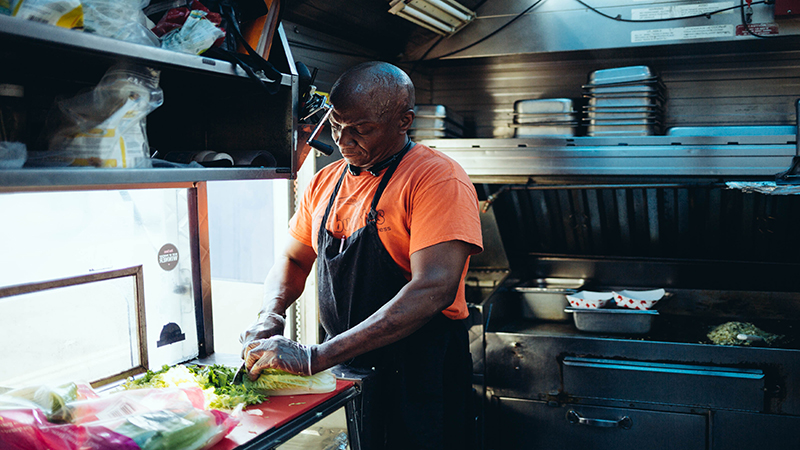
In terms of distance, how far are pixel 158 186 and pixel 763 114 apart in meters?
3.19

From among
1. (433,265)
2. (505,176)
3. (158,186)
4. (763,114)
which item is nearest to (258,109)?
(158,186)

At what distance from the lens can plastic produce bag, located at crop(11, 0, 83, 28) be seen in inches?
44.2

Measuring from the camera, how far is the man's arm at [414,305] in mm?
1834

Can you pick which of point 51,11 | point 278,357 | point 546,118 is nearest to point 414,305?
point 278,357

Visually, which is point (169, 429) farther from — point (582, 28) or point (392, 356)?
point (582, 28)

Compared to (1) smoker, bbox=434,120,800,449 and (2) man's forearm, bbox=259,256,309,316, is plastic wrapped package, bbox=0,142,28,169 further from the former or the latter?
(1) smoker, bbox=434,120,800,449

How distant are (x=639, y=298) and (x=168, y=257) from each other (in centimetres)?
256

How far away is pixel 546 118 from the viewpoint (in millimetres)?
A: 3271

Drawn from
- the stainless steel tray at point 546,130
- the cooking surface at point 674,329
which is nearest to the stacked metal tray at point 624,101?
the stainless steel tray at point 546,130

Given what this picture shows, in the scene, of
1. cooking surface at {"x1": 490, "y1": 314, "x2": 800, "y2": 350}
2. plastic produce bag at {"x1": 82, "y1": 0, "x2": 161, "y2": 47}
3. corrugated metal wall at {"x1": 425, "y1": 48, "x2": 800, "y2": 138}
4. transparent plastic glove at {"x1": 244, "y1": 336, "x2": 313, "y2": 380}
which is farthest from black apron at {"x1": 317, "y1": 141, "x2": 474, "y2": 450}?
corrugated metal wall at {"x1": 425, "y1": 48, "x2": 800, "y2": 138}

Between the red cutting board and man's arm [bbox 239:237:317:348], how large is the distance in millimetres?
357

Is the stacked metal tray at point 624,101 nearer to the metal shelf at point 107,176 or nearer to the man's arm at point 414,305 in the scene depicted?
the man's arm at point 414,305

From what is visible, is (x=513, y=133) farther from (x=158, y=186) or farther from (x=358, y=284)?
(x=158, y=186)

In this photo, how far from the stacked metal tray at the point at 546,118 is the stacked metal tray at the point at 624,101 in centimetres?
12
